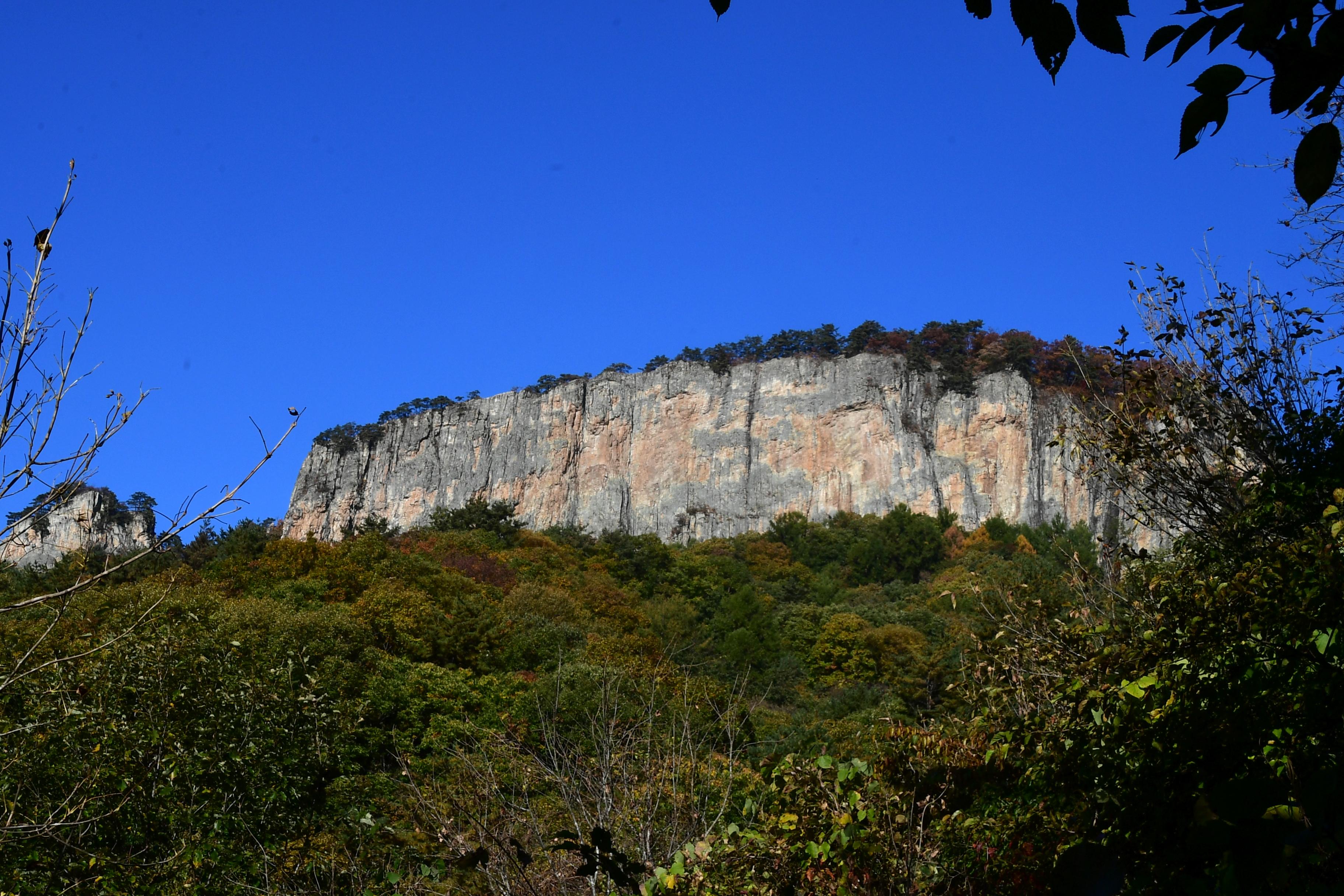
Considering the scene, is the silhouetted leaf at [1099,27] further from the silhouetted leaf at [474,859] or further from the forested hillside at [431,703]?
the forested hillside at [431,703]

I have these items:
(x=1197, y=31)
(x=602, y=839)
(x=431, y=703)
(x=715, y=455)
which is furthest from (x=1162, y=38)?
(x=715, y=455)

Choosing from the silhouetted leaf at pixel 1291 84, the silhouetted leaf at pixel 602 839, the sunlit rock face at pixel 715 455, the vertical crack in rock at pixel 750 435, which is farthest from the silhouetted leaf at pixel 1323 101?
the vertical crack in rock at pixel 750 435

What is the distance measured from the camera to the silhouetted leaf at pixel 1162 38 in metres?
1.53

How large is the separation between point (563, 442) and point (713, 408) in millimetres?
10553

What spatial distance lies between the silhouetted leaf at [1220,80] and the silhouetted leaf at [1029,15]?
231 millimetres

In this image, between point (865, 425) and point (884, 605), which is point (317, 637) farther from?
point (865, 425)

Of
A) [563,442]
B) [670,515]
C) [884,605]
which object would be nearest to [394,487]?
[563,442]

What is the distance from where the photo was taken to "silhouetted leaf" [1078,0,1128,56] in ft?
4.96

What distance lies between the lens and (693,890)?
5078 millimetres

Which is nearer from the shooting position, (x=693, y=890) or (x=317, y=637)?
(x=693, y=890)

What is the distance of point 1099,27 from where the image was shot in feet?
4.97

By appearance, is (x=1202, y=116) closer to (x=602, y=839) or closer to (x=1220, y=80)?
(x=1220, y=80)

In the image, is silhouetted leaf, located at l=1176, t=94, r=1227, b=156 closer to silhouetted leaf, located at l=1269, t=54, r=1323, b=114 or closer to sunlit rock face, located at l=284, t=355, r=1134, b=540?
silhouetted leaf, located at l=1269, t=54, r=1323, b=114

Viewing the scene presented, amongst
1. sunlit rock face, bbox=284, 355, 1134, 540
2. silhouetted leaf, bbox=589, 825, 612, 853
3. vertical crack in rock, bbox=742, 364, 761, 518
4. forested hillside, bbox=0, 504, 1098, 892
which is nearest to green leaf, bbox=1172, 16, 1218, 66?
silhouetted leaf, bbox=589, 825, 612, 853
